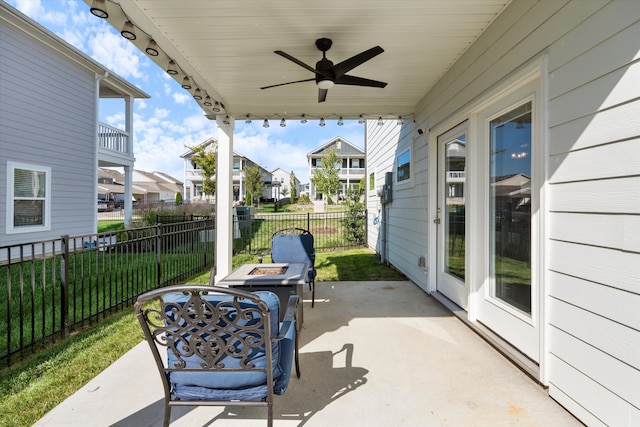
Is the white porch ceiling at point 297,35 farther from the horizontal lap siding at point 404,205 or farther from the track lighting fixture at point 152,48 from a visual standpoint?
the horizontal lap siding at point 404,205

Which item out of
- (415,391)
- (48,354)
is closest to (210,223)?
(48,354)

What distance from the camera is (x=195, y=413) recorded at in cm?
186

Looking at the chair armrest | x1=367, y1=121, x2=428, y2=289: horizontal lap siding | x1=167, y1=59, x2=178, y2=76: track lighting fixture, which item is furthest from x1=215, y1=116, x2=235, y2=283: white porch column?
the chair armrest

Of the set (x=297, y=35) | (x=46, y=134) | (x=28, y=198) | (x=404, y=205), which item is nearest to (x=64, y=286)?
(x=297, y=35)

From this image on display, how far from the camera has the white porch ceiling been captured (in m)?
2.42

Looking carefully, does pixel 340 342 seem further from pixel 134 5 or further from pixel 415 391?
pixel 134 5

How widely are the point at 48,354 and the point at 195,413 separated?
172 cm

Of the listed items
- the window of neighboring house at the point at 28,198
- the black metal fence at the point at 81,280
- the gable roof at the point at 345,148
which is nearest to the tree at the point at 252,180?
the gable roof at the point at 345,148

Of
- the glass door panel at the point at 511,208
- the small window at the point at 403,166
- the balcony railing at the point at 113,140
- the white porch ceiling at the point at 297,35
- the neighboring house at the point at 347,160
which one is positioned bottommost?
the glass door panel at the point at 511,208

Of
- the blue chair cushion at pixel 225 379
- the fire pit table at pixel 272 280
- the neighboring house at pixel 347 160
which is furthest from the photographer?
the neighboring house at pixel 347 160

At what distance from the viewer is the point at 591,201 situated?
168 cm

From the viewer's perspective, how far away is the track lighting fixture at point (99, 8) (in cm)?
209

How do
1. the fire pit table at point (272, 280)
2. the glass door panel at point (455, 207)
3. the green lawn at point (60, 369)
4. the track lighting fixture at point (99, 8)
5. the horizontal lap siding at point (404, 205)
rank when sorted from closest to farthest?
the green lawn at point (60, 369)
the track lighting fixture at point (99, 8)
the fire pit table at point (272, 280)
the glass door panel at point (455, 207)
the horizontal lap siding at point (404, 205)

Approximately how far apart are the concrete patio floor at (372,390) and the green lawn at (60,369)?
97mm
